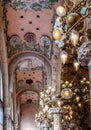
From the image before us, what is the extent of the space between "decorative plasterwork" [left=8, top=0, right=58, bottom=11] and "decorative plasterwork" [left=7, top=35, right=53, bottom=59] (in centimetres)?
242

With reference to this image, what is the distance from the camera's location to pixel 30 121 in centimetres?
2948

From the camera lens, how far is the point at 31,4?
15.1 meters

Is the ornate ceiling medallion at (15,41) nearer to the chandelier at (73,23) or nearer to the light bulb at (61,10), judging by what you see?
the chandelier at (73,23)

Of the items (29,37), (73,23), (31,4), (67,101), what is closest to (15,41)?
(29,37)

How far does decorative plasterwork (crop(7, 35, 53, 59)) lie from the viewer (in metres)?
17.4

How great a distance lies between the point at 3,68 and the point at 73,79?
4.25 m

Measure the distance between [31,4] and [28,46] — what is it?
3.38m

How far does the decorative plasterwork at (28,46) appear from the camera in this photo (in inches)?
686

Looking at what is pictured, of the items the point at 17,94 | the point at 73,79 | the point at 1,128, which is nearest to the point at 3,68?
the point at 1,128

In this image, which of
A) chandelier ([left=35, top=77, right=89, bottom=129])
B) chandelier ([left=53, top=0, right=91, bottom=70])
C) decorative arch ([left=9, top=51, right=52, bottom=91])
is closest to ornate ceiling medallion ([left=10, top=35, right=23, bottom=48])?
decorative arch ([left=9, top=51, right=52, bottom=91])

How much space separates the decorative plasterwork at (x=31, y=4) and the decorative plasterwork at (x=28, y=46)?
2.42m

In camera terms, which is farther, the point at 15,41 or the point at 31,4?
the point at 15,41

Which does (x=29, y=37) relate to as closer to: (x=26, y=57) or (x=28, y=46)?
(x=28, y=46)

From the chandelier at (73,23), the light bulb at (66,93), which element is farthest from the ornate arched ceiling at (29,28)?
the chandelier at (73,23)
